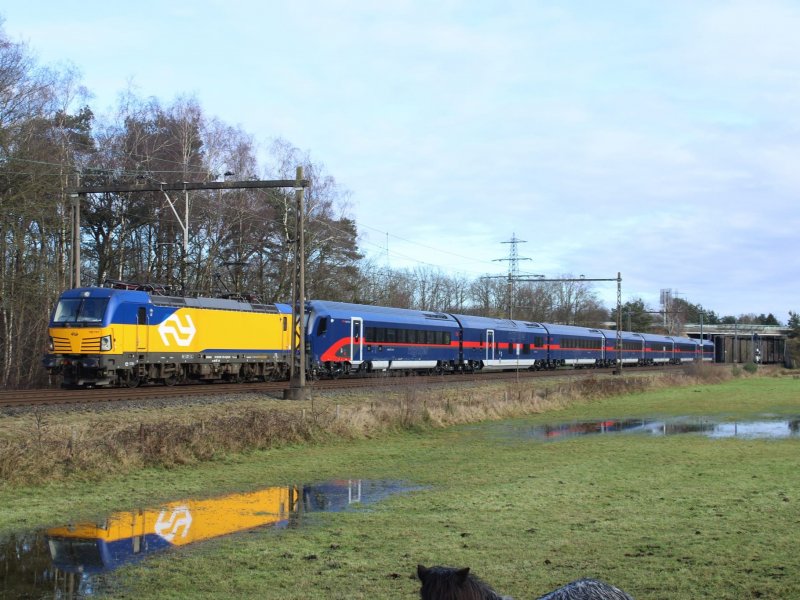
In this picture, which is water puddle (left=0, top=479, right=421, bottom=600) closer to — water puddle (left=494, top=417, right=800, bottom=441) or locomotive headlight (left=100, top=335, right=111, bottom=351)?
water puddle (left=494, top=417, right=800, bottom=441)

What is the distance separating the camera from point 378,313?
41.6 metres

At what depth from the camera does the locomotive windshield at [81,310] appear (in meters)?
26.5

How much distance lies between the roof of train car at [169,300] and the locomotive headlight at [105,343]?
142 centimetres

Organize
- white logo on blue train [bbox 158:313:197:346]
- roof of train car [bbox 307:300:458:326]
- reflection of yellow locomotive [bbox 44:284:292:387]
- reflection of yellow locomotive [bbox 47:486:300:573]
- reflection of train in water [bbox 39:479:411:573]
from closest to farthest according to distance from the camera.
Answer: reflection of yellow locomotive [bbox 47:486:300:573]
reflection of train in water [bbox 39:479:411:573]
reflection of yellow locomotive [bbox 44:284:292:387]
white logo on blue train [bbox 158:313:197:346]
roof of train car [bbox 307:300:458:326]

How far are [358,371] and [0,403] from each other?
73.5 ft

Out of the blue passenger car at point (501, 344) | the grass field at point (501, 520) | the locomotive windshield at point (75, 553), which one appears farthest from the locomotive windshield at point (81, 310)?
the blue passenger car at point (501, 344)

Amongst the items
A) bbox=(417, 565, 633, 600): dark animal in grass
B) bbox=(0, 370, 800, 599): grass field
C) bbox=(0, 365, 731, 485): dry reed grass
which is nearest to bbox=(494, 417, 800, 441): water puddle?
bbox=(0, 365, 731, 485): dry reed grass

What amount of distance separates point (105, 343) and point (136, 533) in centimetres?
1800

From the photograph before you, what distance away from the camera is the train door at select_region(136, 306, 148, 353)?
28.0 metres

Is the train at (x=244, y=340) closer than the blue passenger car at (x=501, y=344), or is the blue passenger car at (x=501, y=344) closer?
the train at (x=244, y=340)

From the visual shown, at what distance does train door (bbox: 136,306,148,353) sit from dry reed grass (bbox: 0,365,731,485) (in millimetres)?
6647

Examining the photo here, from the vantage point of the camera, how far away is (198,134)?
4475 centimetres

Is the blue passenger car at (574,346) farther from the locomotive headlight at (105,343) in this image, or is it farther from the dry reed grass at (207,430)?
the locomotive headlight at (105,343)

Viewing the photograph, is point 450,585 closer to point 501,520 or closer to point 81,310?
point 501,520
